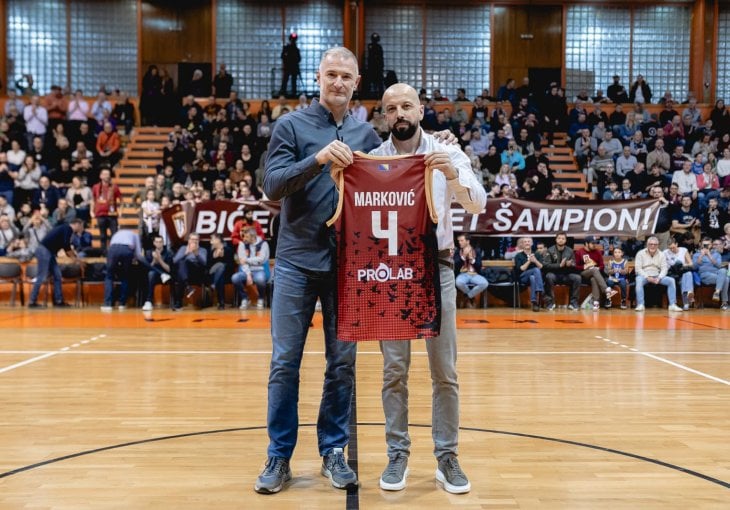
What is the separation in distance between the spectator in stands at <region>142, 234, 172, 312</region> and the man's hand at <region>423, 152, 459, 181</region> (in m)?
9.89

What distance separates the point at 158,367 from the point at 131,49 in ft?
56.4

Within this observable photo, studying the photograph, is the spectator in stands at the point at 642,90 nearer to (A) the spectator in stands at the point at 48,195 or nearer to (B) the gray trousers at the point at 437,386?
(A) the spectator in stands at the point at 48,195

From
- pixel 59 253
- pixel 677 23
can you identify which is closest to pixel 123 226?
pixel 59 253

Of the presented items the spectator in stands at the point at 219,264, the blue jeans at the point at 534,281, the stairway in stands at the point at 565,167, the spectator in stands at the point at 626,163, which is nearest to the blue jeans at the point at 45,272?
the spectator in stands at the point at 219,264

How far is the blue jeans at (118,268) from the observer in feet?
40.8

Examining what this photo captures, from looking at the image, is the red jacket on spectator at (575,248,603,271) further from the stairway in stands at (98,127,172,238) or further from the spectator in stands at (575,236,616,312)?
the stairway in stands at (98,127,172,238)

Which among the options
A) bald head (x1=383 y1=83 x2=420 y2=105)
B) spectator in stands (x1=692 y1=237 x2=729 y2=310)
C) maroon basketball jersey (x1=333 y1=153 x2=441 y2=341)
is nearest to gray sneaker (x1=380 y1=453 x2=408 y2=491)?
maroon basketball jersey (x1=333 y1=153 x2=441 y2=341)

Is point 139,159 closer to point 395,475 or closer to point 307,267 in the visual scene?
point 307,267

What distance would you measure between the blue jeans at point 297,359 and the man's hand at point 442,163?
27.7 inches

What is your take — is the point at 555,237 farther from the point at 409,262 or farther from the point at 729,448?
the point at 409,262

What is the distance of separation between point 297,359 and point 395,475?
27.4 inches

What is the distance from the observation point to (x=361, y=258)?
3568 mm

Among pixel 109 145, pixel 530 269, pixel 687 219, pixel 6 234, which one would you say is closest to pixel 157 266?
pixel 6 234

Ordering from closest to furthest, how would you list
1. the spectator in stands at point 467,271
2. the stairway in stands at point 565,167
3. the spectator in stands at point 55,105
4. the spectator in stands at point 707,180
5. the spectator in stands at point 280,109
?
the spectator in stands at point 467,271 < the spectator in stands at point 707,180 < the stairway in stands at point 565,167 < the spectator in stands at point 280,109 < the spectator in stands at point 55,105
